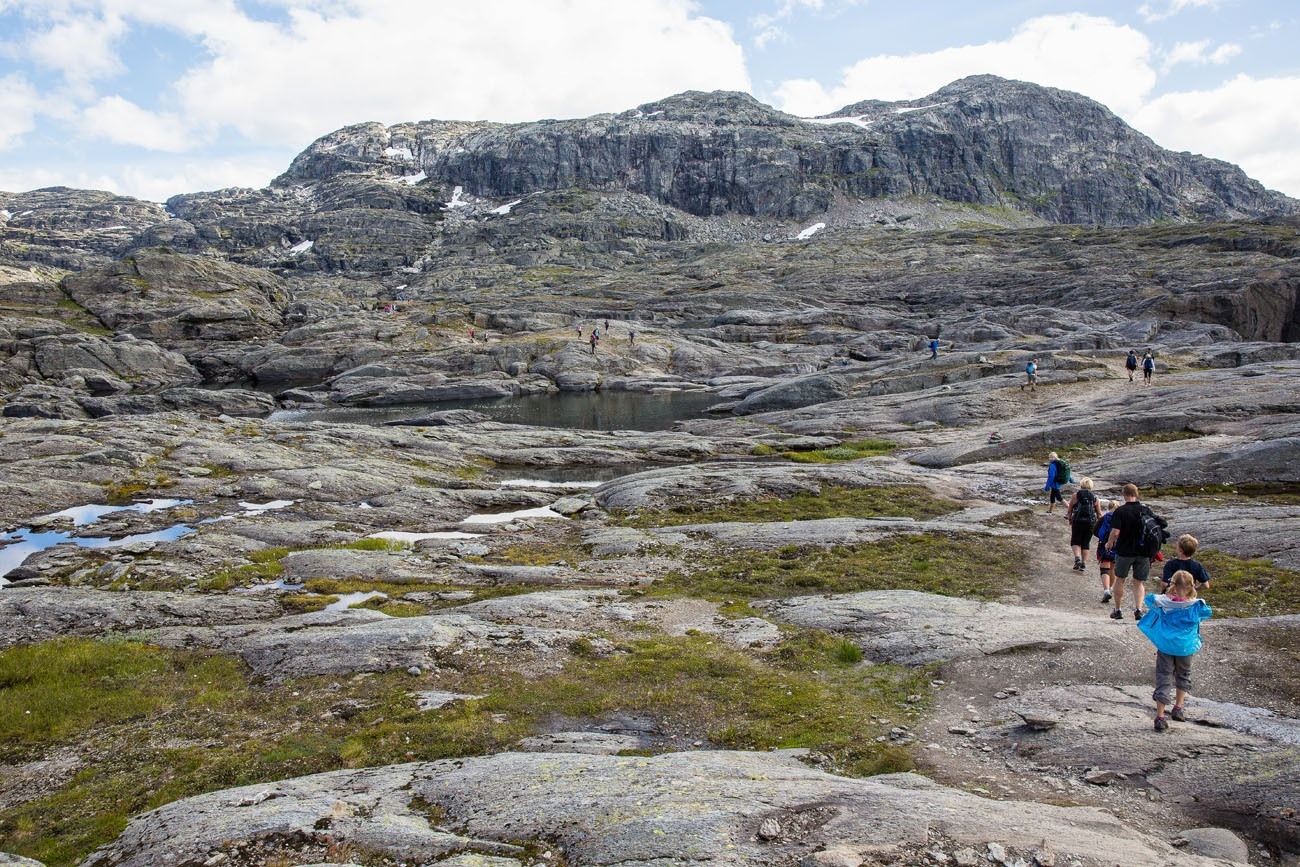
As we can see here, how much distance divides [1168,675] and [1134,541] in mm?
7026

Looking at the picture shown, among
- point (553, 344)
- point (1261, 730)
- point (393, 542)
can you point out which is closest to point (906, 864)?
point (1261, 730)

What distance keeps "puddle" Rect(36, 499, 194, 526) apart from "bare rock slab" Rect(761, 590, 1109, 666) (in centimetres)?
3297

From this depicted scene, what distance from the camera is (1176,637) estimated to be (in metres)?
13.2

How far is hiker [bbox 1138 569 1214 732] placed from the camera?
13.0 metres

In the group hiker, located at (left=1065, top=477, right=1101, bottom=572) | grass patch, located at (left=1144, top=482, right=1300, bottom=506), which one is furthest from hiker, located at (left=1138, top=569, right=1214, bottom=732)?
grass patch, located at (left=1144, top=482, right=1300, bottom=506)

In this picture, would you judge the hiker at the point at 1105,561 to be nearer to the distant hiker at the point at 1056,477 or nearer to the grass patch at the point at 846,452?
the distant hiker at the point at 1056,477

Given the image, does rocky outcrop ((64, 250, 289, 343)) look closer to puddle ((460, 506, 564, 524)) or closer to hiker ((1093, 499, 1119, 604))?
puddle ((460, 506, 564, 524))

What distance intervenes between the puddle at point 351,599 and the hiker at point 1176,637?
2183cm

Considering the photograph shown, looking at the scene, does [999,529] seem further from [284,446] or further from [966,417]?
[284,446]

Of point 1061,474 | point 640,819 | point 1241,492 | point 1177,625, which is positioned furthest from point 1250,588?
point 640,819

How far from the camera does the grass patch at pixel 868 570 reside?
80.7ft

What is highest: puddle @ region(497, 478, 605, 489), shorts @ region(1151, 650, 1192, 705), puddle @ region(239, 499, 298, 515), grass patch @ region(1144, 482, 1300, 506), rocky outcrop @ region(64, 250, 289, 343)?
rocky outcrop @ region(64, 250, 289, 343)

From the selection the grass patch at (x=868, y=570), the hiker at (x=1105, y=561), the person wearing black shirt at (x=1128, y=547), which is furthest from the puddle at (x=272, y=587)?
the hiker at (x=1105, y=561)

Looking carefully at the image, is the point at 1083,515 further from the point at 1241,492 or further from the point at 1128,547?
the point at 1241,492
